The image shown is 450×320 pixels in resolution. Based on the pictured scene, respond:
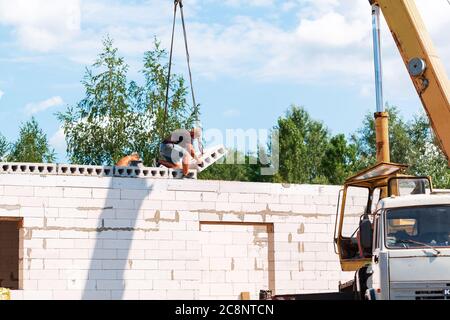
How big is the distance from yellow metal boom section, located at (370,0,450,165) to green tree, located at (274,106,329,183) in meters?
34.9

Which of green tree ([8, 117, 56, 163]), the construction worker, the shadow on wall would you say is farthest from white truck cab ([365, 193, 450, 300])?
green tree ([8, 117, 56, 163])

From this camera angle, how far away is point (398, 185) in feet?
48.1

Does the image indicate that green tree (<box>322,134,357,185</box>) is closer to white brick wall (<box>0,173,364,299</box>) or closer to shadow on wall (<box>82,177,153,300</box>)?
white brick wall (<box>0,173,364,299</box>)

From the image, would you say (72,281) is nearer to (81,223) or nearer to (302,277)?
(81,223)

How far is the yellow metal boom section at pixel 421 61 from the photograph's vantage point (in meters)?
15.8

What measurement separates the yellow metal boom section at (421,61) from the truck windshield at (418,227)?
3946 millimetres

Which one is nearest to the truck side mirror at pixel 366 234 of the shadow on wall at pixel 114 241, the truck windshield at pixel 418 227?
the truck windshield at pixel 418 227

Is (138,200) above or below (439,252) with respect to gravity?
above

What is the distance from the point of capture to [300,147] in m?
52.7

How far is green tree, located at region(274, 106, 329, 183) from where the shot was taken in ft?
171

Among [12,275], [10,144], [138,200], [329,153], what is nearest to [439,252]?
[138,200]

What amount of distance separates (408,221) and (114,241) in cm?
880

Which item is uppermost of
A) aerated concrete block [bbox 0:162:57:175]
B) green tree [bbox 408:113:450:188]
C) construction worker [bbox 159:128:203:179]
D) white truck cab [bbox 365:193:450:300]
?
green tree [bbox 408:113:450:188]

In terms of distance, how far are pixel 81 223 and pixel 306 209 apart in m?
5.29
